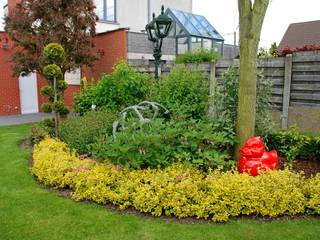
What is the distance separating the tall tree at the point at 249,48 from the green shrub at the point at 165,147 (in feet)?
1.98

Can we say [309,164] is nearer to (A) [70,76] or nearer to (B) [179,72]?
(B) [179,72]

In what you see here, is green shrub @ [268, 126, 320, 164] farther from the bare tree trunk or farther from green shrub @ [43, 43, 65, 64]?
green shrub @ [43, 43, 65, 64]

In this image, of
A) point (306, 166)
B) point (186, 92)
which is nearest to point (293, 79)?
point (306, 166)

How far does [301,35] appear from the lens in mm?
26047

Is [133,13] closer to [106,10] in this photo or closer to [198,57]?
[106,10]

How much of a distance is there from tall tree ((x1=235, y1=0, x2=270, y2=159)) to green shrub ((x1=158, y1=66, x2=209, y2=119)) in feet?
6.15

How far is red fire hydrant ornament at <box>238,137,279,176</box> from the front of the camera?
14.6ft

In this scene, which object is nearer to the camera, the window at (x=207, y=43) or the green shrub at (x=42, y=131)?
the green shrub at (x=42, y=131)

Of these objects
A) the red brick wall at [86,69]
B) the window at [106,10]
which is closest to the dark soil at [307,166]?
the red brick wall at [86,69]

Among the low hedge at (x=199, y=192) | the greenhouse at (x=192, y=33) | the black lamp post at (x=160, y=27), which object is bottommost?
the low hedge at (x=199, y=192)

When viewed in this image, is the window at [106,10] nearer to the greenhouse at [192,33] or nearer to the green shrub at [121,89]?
the greenhouse at [192,33]

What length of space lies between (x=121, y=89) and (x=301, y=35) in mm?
22689

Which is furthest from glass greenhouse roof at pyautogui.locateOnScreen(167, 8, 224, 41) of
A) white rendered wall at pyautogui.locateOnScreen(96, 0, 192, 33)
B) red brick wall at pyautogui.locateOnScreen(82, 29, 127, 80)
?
red brick wall at pyautogui.locateOnScreen(82, 29, 127, 80)

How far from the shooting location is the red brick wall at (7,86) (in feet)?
46.3
